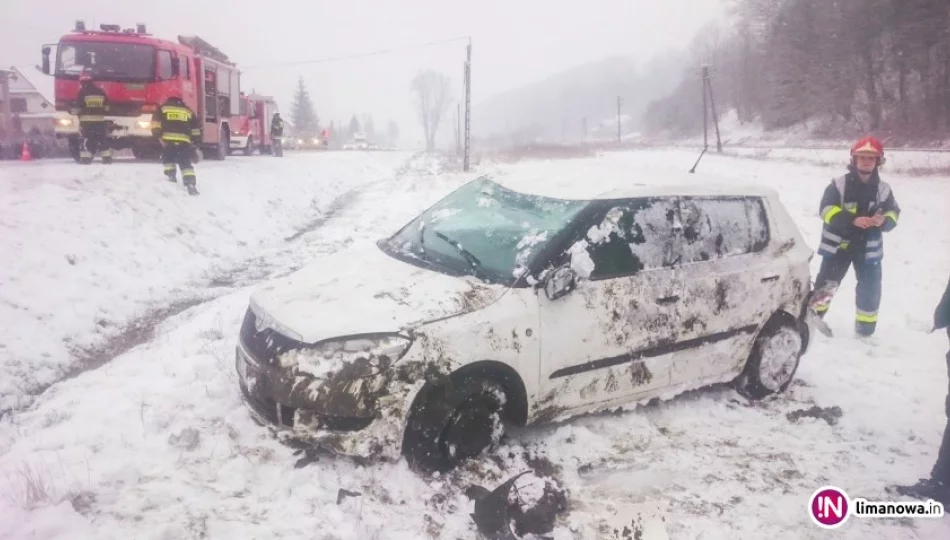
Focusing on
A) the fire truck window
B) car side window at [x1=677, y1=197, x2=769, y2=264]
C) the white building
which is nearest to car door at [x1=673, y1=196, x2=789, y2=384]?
car side window at [x1=677, y1=197, x2=769, y2=264]

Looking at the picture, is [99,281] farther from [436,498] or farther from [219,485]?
[436,498]

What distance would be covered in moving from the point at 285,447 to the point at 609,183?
9.06ft

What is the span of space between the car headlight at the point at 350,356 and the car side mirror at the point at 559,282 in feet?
3.04

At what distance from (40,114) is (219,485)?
139ft

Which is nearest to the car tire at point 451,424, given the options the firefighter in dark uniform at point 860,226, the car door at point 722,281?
the car door at point 722,281

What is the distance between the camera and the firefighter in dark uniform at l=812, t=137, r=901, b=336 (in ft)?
19.0

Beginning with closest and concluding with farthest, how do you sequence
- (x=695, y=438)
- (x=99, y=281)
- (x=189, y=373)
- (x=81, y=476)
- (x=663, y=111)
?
(x=81, y=476) → (x=695, y=438) → (x=189, y=373) → (x=99, y=281) → (x=663, y=111)

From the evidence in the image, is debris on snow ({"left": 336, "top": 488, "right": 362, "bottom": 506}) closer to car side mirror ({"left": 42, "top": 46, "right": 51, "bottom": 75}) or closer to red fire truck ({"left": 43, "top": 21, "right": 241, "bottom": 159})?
red fire truck ({"left": 43, "top": 21, "right": 241, "bottom": 159})

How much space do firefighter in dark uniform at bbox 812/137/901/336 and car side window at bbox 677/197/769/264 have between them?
1.60 m

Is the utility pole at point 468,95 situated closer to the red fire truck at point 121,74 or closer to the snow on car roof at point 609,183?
the red fire truck at point 121,74

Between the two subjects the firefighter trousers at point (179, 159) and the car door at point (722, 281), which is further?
the firefighter trousers at point (179, 159)

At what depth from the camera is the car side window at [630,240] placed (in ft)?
12.6

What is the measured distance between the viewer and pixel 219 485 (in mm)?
3117

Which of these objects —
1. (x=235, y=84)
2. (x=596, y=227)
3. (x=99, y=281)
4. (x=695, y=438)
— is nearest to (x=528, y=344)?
(x=596, y=227)
